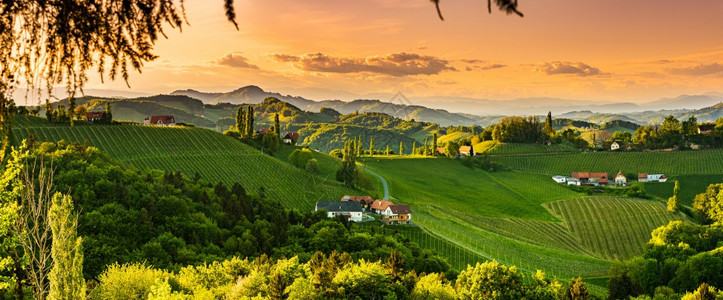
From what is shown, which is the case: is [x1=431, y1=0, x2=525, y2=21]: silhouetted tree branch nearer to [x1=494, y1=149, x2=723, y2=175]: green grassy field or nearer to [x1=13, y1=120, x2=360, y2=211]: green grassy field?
[x1=13, y1=120, x2=360, y2=211]: green grassy field

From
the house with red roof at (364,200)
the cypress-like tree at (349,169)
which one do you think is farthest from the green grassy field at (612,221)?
the cypress-like tree at (349,169)

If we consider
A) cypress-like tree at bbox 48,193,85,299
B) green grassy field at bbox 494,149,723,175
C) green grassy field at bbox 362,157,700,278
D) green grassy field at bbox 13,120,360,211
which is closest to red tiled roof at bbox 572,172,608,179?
green grassy field at bbox 494,149,723,175

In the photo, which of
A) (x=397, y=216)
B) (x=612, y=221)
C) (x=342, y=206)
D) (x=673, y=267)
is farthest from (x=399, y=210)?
(x=612, y=221)

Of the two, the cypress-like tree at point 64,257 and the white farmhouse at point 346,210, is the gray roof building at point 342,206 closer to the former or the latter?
the white farmhouse at point 346,210

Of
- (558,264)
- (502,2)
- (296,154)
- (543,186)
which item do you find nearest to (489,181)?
(543,186)

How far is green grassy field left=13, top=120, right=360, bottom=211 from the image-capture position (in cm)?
10556

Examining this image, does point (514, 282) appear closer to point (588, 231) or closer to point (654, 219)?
point (588, 231)

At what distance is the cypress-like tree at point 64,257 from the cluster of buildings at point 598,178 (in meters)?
154

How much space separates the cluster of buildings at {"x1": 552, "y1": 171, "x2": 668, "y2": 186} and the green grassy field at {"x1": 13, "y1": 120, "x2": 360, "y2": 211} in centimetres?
8553

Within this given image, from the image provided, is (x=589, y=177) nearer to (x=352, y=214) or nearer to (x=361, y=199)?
(x=361, y=199)

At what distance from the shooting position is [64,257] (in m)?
28.5

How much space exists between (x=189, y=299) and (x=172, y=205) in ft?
141

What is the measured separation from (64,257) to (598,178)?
163 m

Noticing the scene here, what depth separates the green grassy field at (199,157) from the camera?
106 meters
